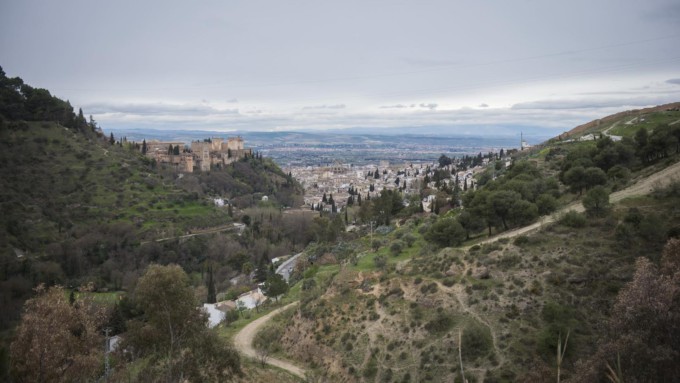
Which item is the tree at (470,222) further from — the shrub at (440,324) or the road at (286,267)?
the road at (286,267)

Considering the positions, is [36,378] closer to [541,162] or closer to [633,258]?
[633,258]

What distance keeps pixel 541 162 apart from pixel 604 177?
16211 millimetres

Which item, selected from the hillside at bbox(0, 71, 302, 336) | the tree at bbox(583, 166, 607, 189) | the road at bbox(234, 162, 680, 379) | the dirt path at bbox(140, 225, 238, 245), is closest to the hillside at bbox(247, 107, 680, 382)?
the road at bbox(234, 162, 680, 379)

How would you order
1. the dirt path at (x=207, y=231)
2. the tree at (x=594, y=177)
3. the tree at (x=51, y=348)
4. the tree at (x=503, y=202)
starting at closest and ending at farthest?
the tree at (x=51, y=348), the tree at (x=503, y=202), the tree at (x=594, y=177), the dirt path at (x=207, y=231)

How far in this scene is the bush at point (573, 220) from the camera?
20.0 metres

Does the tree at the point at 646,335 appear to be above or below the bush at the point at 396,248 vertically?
above

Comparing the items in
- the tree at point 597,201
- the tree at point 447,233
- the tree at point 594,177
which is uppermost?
the tree at point 594,177

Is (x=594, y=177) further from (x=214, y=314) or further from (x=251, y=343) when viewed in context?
(x=214, y=314)

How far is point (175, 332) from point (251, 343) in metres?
7.80

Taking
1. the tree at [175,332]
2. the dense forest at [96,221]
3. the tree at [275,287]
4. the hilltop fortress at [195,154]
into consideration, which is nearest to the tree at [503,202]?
the tree at [275,287]

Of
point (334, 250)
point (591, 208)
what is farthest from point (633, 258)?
point (334, 250)

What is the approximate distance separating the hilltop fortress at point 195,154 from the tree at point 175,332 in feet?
258

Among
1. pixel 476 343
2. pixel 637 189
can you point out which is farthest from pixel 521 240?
pixel 637 189

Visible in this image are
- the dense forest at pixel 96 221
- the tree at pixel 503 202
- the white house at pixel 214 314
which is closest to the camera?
the tree at pixel 503 202
